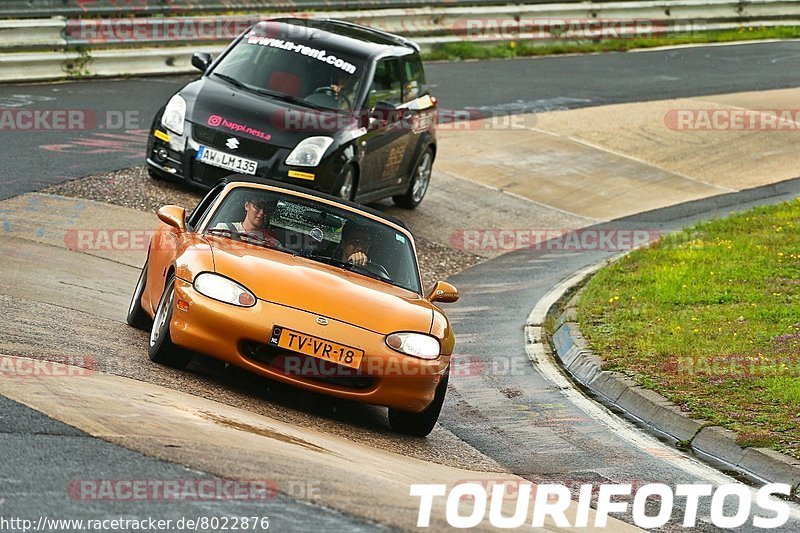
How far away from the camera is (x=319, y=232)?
9.70 metres

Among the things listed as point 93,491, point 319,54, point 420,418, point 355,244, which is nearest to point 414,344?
point 420,418

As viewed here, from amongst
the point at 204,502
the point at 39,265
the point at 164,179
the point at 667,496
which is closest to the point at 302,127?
the point at 164,179

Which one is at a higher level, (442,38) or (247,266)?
(247,266)

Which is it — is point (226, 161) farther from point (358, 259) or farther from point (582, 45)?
point (582, 45)

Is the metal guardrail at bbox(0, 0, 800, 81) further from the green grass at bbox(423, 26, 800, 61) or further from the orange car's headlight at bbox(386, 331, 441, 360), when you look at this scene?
the orange car's headlight at bbox(386, 331, 441, 360)

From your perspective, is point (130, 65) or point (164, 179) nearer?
point (164, 179)

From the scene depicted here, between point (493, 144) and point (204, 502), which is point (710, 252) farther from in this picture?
point (204, 502)

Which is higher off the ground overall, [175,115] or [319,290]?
[319,290]

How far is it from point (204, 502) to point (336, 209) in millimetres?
4262

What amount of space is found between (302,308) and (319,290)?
27 cm

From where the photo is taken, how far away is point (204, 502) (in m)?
5.93
